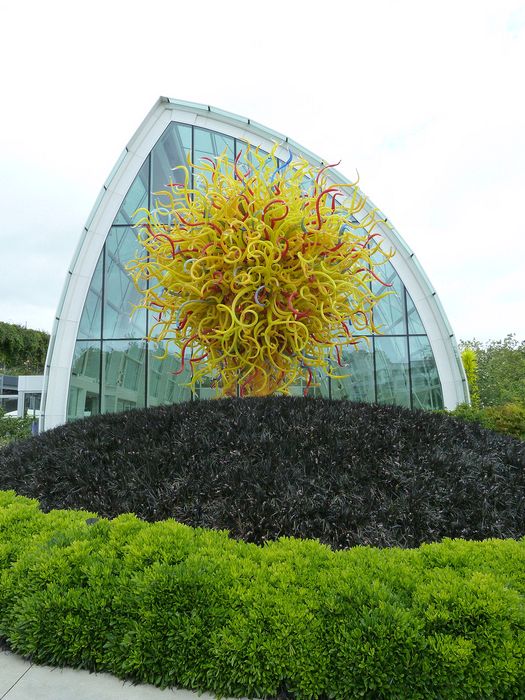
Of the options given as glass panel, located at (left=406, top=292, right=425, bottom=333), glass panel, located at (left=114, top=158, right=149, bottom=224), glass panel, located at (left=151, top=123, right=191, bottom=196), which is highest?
glass panel, located at (left=151, top=123, right=191, bottom=196)

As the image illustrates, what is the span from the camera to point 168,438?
13.9 ft

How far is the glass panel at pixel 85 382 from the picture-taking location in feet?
38.3

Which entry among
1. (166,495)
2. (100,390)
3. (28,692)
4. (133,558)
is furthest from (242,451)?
(100,390)

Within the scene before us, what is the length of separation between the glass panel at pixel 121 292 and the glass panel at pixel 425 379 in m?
6.97

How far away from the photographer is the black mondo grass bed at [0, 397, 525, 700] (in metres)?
2.04

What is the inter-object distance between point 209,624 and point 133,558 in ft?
1.95

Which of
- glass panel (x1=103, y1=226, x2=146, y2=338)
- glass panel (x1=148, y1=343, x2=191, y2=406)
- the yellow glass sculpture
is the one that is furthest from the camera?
glass panel (x1=103, y1=226, x2=146, y2=338)

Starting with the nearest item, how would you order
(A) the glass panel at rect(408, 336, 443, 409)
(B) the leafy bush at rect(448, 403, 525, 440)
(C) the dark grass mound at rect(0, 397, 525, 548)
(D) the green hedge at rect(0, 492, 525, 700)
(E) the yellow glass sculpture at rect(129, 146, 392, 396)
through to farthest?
(D) the green hedge at rect(0, 492, 525, 700), (C) the dark grass mound at rect(0, 397, 525, 548), (E) the yellow glass sculpture at rect(129, 146, 392, 396), (B) the leafy bush at rect(448, 403, 525, 440), (A) the glass panel at rect(408, 336, 443, 409)

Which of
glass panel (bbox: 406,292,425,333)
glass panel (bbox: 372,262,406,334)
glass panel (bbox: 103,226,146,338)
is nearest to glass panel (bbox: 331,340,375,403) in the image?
glass panel (bbox: 372,262,406,334)

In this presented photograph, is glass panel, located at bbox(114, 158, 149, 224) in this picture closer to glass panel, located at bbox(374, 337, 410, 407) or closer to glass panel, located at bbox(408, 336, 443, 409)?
glass panel, located at bbox(374, 337, 410, 407)

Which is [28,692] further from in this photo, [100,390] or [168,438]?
[100,390]

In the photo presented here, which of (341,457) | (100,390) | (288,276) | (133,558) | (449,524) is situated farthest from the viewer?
(100,390)

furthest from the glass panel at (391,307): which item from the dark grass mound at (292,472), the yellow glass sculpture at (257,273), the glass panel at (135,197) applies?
the dark grass mound at (292,472)

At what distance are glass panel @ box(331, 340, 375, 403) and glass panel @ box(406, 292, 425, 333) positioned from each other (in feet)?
4.10
